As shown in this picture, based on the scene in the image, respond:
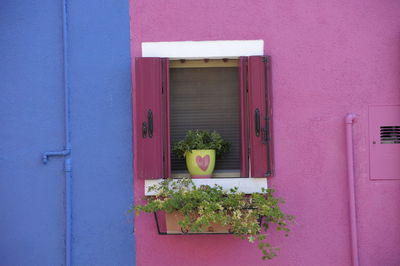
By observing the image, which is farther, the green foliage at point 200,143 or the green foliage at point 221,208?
the green foliage at point 200,143

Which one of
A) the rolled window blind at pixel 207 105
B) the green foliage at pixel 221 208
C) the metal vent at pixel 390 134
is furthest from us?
the rolled window blind at pixel 207 105

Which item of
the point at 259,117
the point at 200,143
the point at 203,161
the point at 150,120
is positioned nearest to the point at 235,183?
the point at 203,161

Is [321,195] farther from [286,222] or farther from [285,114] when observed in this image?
[285,114]

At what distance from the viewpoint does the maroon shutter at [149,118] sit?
13.6 ft

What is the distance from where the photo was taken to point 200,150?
13.7 feet

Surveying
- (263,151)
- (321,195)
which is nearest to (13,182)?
(263,151)

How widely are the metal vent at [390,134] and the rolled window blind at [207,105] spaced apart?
1163 millimetres

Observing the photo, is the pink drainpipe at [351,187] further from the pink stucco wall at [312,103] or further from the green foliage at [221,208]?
the green foliage at [221,208]

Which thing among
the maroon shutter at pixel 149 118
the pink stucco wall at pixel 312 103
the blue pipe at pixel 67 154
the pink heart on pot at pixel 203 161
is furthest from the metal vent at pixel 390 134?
the blue pipe at pixel 67 154

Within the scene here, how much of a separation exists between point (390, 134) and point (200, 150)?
1.53 meters

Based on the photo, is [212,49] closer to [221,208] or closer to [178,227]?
[221,208]

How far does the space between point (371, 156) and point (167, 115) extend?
5.45 ft

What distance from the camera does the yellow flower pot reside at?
4.17 metres

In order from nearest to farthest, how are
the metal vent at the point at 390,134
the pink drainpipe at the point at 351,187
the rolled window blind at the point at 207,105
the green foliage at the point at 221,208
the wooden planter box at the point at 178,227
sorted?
the green foliage at the point at 221,208, the wooden planter box at the point at 178,227, the pink drainpipe at the point at 351,187, the metal vent at the point at 390,134, the rolled window blind at the point at 207,105
